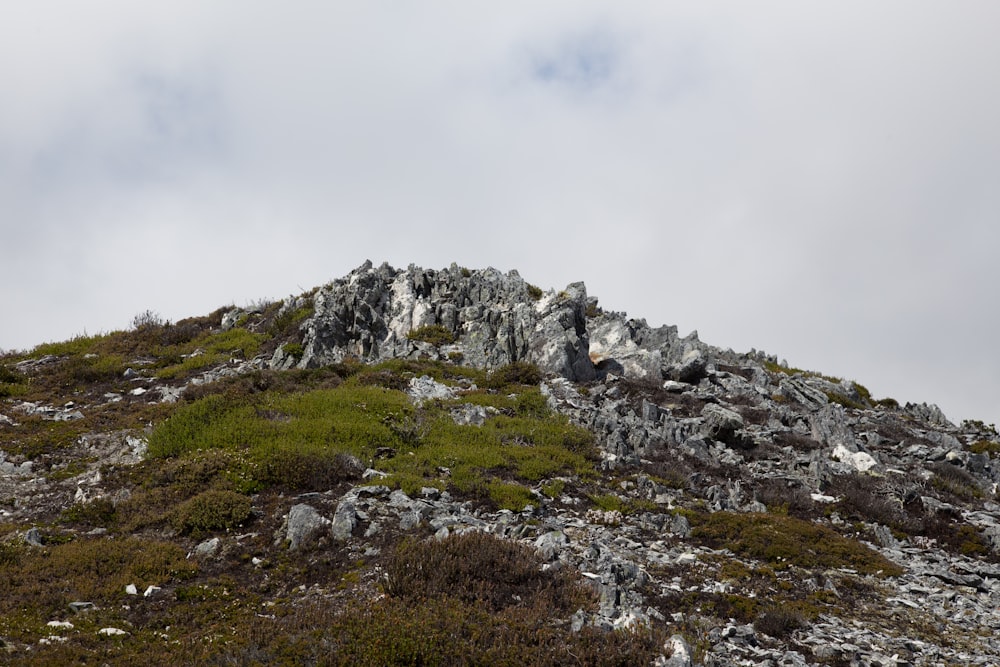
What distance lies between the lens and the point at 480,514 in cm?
1662

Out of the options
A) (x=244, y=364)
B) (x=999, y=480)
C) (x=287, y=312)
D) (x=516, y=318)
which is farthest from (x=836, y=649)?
(x=287, y=312)

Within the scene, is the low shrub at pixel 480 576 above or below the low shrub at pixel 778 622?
above

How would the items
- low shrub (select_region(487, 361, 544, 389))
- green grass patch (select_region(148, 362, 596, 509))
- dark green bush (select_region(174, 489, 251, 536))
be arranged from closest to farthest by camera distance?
dark green bush (select_region(174, 489, 251, 536)) < green grass patch (select_region(148, 362, 596, 509)) < low shrub (select_region(487, 361, 544, 389))

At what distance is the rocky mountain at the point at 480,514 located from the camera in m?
11.2

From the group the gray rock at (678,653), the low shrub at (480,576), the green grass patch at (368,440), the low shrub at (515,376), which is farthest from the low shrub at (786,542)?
the low shrub at (515,376)

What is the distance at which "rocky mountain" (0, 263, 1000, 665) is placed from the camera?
11.2m

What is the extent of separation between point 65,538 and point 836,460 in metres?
25.0

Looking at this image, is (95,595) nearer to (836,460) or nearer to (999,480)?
(836,460)

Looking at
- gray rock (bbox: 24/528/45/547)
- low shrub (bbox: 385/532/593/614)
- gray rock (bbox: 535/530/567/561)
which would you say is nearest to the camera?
low shrub (bbox: 385/532/593/614)

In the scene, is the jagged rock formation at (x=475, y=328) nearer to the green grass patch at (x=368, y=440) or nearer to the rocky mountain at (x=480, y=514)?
the rocky mountain at (x=480, y=514)

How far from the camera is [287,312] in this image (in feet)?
134

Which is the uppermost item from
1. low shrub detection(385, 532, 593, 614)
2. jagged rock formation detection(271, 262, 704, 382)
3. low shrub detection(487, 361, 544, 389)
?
jagged rock formation detection(271, 262, 704, 382)

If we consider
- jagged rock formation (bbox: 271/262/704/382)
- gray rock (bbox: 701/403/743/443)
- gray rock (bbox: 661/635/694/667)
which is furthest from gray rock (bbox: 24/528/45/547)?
gray rock (bbox: 701/403/743/443)

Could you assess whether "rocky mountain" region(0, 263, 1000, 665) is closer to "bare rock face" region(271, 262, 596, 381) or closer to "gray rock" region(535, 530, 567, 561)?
"gray rock" region(535, 530, 567, 561)
